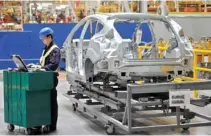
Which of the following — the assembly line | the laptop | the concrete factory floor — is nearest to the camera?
the assembly line

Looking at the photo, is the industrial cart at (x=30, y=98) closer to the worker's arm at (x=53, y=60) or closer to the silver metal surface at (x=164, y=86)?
the worker's arm at (x=53, y=60)

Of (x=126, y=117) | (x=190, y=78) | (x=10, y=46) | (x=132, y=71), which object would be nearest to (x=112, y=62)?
(x=132, y=71)

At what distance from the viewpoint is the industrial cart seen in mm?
6609

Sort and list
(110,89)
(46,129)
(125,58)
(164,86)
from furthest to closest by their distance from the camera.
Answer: (110,89) → (125,58) → (46,129) → (164,86)

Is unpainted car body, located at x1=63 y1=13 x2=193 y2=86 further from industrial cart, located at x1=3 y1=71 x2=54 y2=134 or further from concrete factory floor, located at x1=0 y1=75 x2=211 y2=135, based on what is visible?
industrial cart, located at x1=3 y1=71 x2=54 y2=134

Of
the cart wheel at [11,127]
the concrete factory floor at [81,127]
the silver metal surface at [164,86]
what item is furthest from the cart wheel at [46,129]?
the silver metal surface at [164,86]

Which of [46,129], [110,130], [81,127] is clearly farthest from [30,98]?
[110,130]

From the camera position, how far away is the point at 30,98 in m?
6.66

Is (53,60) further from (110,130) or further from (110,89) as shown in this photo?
(110,130)

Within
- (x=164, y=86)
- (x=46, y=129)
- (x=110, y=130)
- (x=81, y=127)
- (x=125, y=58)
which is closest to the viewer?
(x=164, y=86)

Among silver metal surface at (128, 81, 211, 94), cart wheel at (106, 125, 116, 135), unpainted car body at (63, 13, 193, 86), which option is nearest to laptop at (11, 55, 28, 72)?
unpainted car body at (63, 13, 193, 86)

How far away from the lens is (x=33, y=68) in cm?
688

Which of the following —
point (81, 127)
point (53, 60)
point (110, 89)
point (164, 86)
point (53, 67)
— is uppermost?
point (53, 60)

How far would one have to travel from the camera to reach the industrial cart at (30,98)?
21.7ft
